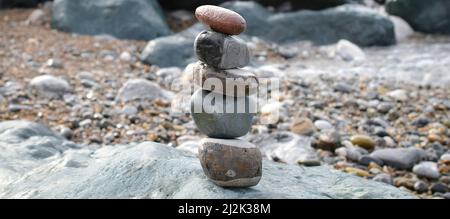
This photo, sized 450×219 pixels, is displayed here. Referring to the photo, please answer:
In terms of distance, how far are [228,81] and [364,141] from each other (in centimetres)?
287

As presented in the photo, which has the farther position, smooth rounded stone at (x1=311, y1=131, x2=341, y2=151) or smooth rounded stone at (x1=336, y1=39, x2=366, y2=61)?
smooth rounded stone at (x1=336, y1=39, x2=366, y2=61)

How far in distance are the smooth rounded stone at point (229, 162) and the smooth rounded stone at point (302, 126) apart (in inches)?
109

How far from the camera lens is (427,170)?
16.0 ft

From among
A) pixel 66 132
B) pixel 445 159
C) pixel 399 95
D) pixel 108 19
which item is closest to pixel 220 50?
pixel 66 132

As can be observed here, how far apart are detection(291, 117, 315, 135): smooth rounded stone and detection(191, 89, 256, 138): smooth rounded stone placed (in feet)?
8.87

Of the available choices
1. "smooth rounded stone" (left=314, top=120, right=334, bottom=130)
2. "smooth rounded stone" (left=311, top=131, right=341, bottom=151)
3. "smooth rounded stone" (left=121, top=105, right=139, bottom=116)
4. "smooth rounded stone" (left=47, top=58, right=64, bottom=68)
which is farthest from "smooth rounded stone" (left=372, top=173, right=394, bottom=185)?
"smooth rounded stone" (left=47, top=58, right=64, bottom=68)

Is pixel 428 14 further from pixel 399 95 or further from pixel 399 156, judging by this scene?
pixel 399 156

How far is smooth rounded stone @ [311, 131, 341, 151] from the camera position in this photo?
5.38 m

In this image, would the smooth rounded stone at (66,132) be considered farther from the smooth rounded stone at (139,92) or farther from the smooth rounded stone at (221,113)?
the smooth rounded stone at (221,113)

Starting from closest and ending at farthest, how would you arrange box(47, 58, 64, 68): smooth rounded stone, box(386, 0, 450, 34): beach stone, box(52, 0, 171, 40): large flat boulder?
box(47, 58, 64, 68): smooth rounded stone < box(52, 0, 171, 40): large flat boulder < box(386, 0, 450, 34): beach stone

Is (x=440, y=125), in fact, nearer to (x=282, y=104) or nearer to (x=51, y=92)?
(x=282, y=104)

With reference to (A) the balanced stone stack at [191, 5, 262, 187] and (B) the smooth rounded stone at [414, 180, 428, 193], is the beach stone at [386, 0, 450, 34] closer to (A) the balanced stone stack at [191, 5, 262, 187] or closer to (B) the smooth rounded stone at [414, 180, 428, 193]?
(B) the smooth rounded stone at [414, 180, 428, 193]

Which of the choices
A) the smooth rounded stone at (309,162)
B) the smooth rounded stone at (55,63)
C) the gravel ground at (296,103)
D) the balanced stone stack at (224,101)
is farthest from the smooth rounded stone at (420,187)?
the smooth rounded stone at (55,63)

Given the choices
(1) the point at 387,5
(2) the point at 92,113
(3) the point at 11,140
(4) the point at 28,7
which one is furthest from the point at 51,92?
(1) the point at 387,5
